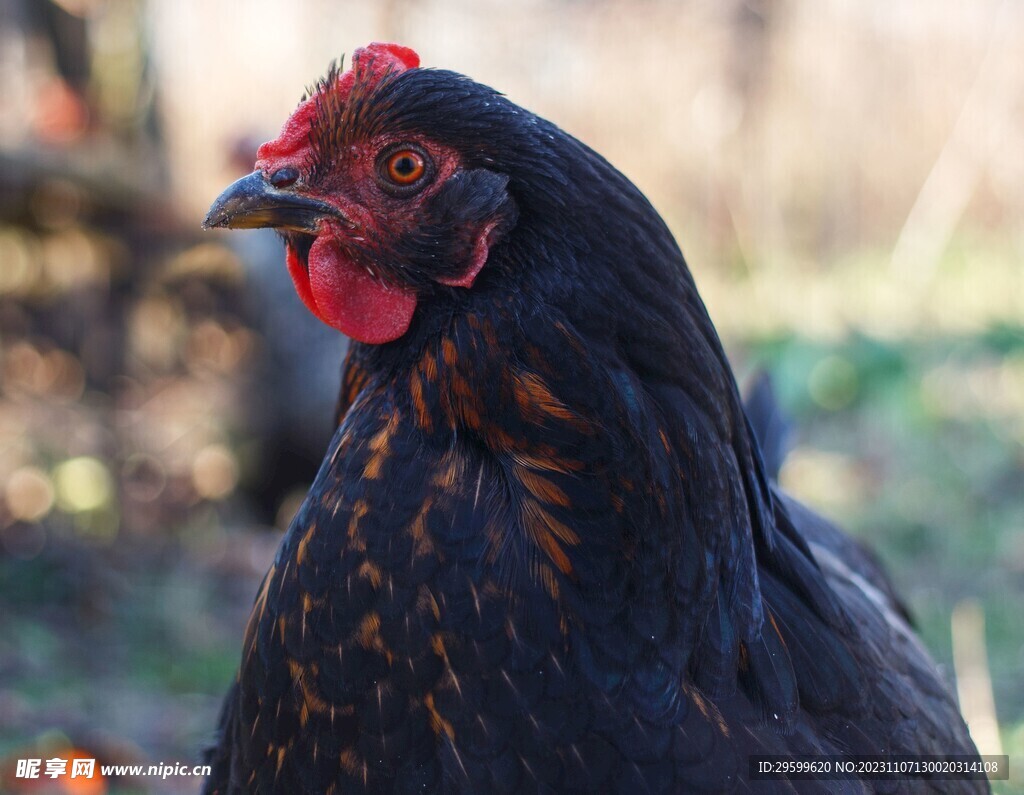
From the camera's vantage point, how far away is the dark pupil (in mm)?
1784

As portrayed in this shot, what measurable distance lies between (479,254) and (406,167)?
0.68 ft

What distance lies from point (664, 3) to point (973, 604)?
7.98 meters

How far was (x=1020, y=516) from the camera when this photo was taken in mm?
6277

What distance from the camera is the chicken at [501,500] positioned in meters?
1.66

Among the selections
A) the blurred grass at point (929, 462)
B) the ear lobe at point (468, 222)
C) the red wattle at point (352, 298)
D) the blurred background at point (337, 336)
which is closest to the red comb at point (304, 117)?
the red wattle at point (352, 298)

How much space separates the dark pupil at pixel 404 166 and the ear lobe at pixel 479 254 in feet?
0.57

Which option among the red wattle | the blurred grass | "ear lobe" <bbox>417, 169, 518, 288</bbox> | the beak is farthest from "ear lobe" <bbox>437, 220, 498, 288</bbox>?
the blurred grass

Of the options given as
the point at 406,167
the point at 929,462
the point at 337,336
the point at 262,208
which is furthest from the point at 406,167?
the point at 929,462

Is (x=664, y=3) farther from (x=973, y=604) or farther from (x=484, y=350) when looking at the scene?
(x=484, y=350)

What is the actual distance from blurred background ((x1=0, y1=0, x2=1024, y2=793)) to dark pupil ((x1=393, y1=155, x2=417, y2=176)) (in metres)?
2.72

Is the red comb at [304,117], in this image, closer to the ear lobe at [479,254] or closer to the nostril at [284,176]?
the nostril at [284,176]

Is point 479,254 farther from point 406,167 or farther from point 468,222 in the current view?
point 406,167

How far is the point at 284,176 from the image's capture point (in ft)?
6.12

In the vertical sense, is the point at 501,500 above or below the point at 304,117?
below
